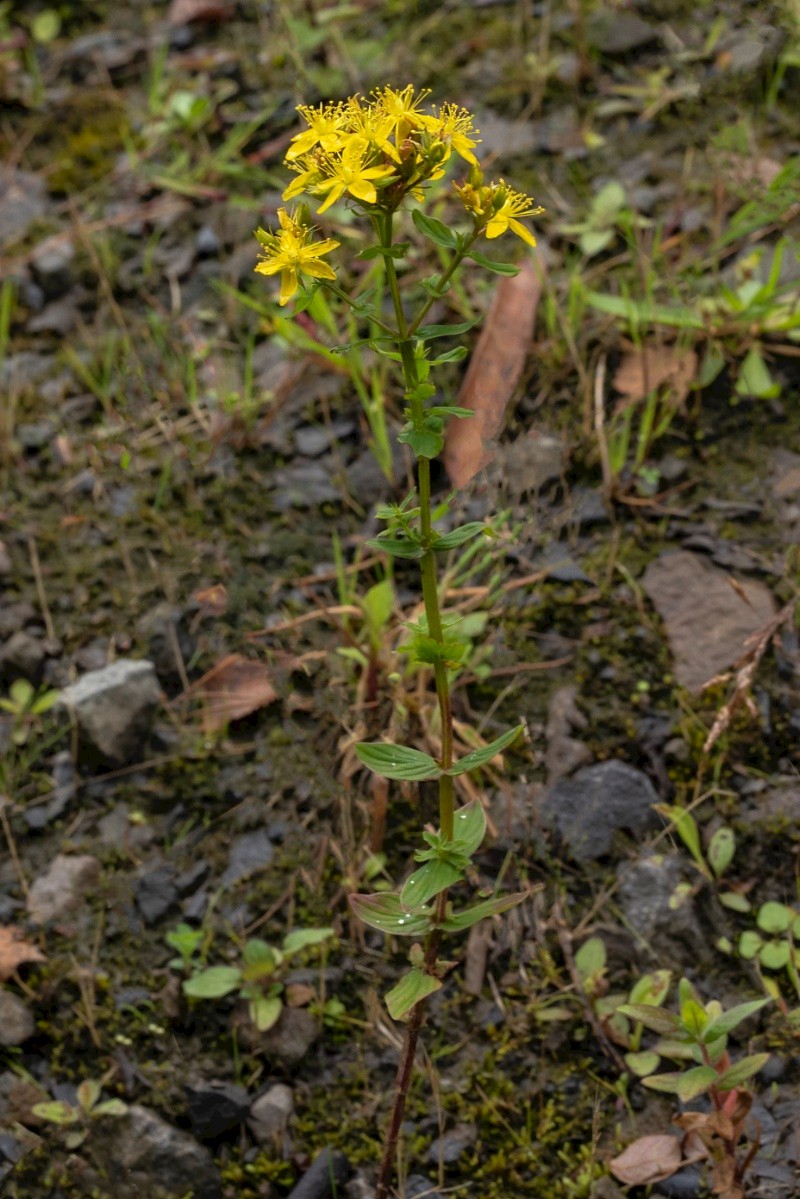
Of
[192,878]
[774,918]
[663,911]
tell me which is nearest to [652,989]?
[663,911]

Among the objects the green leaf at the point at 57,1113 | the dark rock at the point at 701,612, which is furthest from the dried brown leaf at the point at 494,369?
the green leaf at the point at 57,1113

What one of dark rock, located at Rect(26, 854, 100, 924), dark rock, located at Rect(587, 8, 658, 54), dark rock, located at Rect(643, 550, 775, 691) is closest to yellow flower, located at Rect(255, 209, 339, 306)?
dark rock, located at Rect(643, 550, 775, 691)

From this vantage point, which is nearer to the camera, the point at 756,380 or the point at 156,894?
the point at 156,894

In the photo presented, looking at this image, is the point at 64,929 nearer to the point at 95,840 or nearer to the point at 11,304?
the point at 95,840

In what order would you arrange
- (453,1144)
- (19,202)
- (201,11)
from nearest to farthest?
(453,1144)
(19,202)
(201,11)

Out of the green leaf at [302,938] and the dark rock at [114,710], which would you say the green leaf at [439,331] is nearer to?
the green leaf at [302,938]

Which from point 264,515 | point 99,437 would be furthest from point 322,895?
point 99,437

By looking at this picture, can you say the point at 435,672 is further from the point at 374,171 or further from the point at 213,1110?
the point at 213,1110

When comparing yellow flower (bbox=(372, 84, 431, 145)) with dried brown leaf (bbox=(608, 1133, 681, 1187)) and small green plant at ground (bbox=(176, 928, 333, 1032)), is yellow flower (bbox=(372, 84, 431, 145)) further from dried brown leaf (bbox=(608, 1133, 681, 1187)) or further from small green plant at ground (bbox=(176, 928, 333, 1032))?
dried brown leaf (bbox=(608, 1133, 681, 1187))
